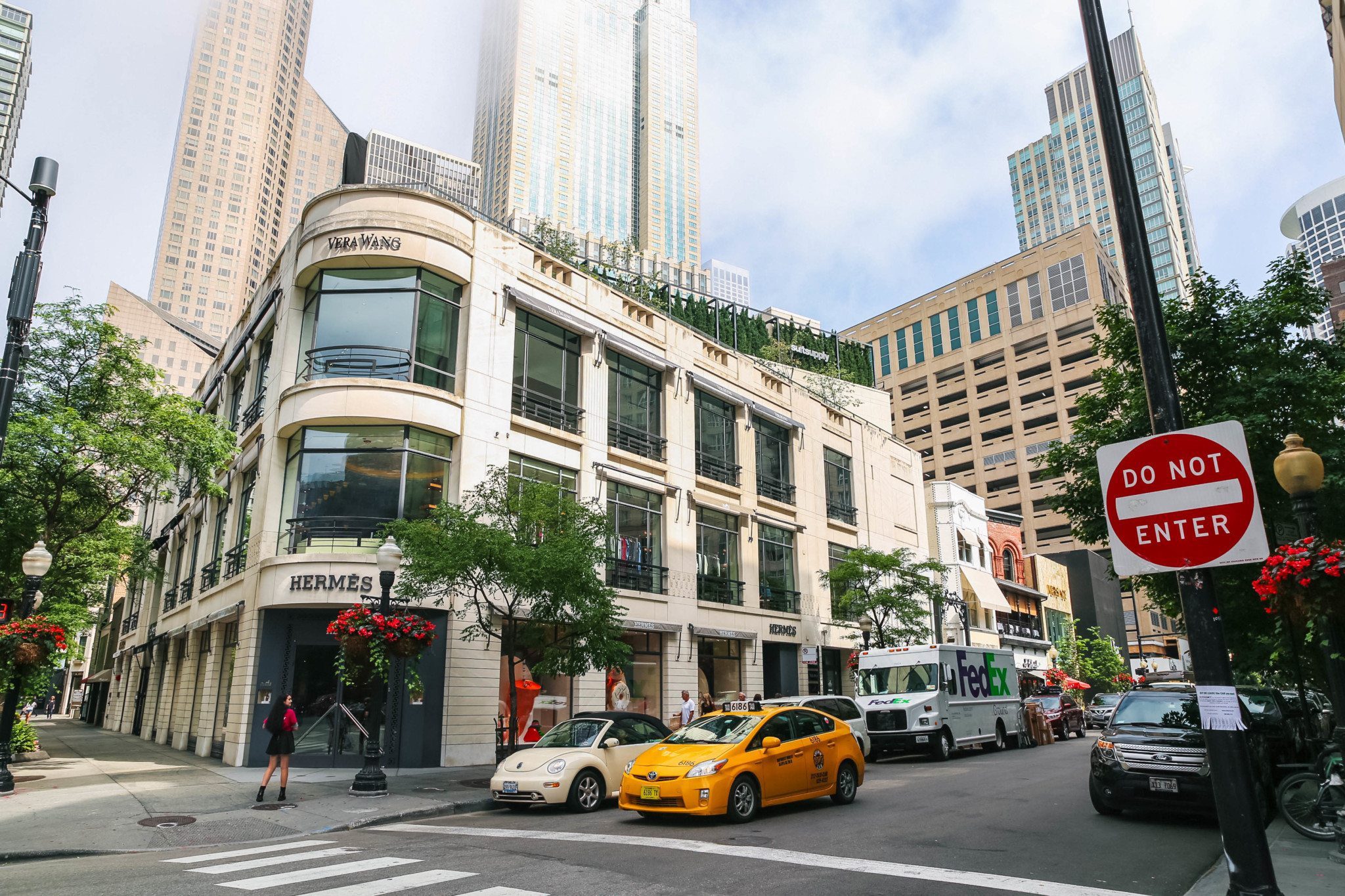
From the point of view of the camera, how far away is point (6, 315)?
1229cm

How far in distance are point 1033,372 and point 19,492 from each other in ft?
301

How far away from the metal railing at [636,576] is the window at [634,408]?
3.63 metres

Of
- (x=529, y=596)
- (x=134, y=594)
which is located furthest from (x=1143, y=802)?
(x=134, y=594)

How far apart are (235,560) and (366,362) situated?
752 centimetres

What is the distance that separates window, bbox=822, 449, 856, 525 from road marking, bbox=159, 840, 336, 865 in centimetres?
2821

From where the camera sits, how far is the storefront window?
1989 centimetres

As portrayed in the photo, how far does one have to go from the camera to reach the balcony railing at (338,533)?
19797mm

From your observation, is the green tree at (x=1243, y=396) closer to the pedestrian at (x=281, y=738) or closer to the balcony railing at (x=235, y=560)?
the pedestrian at (x=281, y=738)

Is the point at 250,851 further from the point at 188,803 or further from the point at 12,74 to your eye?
the point at 12,74

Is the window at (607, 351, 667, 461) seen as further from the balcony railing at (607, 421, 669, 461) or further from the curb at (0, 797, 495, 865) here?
the curb at (0, 797, 495, 865)

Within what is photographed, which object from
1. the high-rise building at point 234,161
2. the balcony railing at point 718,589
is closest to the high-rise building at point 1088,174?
the high-rise building at point 234,161

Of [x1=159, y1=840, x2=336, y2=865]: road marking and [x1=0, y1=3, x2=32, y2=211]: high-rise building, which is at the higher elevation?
[x1=0, y1=3, x2=32, y2=211]: high-rise building

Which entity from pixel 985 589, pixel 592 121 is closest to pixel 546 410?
pixel 985 589

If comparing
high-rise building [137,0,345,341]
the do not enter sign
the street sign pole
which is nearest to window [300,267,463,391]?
the street sign pole
